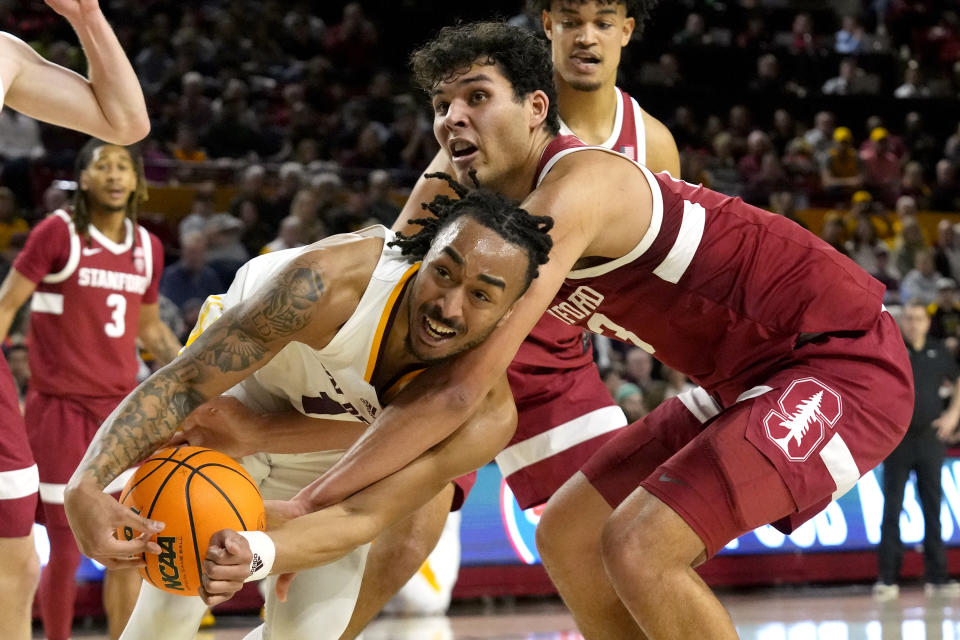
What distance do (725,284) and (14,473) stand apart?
86.4 inches

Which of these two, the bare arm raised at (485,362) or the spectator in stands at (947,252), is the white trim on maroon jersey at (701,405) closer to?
the bare arm raised at (485,362)

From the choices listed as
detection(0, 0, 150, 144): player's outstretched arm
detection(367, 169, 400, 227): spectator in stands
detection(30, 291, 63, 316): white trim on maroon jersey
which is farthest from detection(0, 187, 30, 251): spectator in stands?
detection(0, 0, 150, 144): player's outstretched arm

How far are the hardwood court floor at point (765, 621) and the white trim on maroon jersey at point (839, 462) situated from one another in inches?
123

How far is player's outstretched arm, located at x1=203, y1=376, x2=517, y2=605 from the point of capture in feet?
8.98

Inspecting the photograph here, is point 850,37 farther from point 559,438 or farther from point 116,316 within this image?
point 559,438

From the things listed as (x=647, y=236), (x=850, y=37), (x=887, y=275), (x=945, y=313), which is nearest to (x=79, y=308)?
(x=647, y=236)

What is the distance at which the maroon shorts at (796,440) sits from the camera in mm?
3143

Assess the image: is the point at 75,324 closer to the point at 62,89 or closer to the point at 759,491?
the point at 62,89

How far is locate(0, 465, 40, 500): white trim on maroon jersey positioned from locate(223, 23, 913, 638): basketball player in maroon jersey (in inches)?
42.8

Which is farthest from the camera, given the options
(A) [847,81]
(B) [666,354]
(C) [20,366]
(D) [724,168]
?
(A) [847,81]

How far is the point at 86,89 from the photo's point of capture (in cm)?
334

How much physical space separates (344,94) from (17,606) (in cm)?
1022

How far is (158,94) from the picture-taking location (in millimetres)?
11938

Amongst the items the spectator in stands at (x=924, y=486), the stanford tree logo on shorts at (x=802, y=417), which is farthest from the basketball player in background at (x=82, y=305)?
the spectator in stands at (x=924, y=486)
